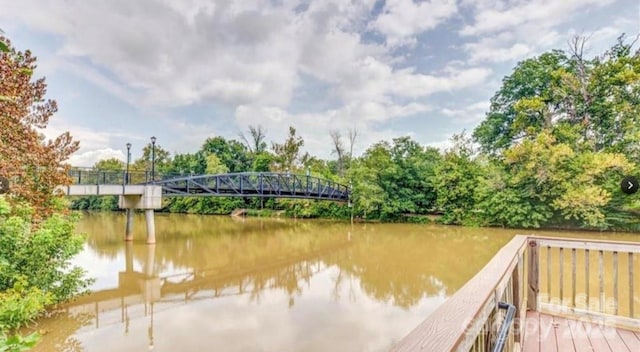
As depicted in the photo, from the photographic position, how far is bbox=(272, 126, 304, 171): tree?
27.0m

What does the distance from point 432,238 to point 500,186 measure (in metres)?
4.89

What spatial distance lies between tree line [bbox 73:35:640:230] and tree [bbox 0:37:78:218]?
579 inches

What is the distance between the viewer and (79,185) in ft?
36.7

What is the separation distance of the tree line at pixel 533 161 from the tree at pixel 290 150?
4964 millimetres

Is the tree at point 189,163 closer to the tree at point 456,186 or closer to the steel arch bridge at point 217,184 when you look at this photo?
Answer: the steel arch bridge at point 217,184

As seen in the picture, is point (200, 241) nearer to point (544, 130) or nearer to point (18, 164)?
point (18, 164)

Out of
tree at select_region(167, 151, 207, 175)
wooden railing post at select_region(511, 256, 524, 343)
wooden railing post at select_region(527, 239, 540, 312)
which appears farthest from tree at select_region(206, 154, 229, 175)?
wooden railing post at select_region(511, 256, 524, 343)

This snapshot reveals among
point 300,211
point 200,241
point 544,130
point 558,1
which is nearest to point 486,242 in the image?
point 544,130

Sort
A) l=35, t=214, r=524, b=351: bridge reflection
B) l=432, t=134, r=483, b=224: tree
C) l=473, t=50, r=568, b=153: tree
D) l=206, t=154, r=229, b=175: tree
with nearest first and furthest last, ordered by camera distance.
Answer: l=35, t=214, r=524, b=351: bridge reflection < l=473, t=50, r=568, b=153: tree < l=432, t=134, r=483, b=224: tree < l=206, t=154, r=229, b=175: tree

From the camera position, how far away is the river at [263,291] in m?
4.66

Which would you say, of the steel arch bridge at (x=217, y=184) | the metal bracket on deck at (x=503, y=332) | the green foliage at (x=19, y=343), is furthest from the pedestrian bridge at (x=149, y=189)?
the metal bracket on deck at (x=503, y=332)

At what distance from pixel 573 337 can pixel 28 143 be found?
22.1ft

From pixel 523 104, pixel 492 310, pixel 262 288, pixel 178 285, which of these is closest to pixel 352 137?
pixel 523 104

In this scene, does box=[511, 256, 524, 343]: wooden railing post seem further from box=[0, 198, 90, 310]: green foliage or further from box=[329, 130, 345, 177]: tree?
box=[329, 130, 345, 177]: tree
